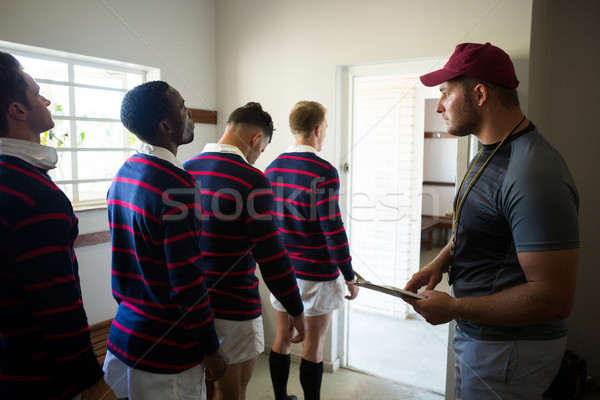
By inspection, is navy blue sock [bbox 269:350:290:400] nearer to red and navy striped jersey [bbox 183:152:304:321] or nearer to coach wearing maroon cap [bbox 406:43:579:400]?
red and navy striped jersey [bbox 183:152:304:321]

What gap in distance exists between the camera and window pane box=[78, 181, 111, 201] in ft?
8.64

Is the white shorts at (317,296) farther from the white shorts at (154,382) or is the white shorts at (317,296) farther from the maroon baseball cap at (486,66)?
the maroon baseball cap at (486,66)

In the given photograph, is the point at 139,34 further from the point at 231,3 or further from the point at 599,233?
the point at 599,233

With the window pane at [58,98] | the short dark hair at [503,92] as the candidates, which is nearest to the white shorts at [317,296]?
the short dark hair at [503,92]

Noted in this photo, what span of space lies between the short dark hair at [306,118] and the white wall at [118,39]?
1163 millimetres

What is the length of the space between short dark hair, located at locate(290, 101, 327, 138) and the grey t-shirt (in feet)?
3.40

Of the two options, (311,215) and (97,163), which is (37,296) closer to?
(311,215)

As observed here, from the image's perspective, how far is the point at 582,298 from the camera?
266 centimetres

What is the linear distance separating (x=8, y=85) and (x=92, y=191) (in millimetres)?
1785

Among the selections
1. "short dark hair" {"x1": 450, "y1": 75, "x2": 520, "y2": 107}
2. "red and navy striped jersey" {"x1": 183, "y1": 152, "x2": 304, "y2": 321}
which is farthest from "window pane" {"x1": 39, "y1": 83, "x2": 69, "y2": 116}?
"short dark hair" {"x1": 450, "y1": 75, "x2": 520, "y2": 107}

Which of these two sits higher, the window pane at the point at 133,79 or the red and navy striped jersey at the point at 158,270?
the window pane at the point at 133,79

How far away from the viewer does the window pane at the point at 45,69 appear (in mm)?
2277

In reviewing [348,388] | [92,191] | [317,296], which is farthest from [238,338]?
[92,191]

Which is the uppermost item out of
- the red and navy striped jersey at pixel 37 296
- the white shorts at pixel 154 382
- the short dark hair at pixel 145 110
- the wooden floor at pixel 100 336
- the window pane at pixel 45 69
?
the window pane at pixel 45 69
